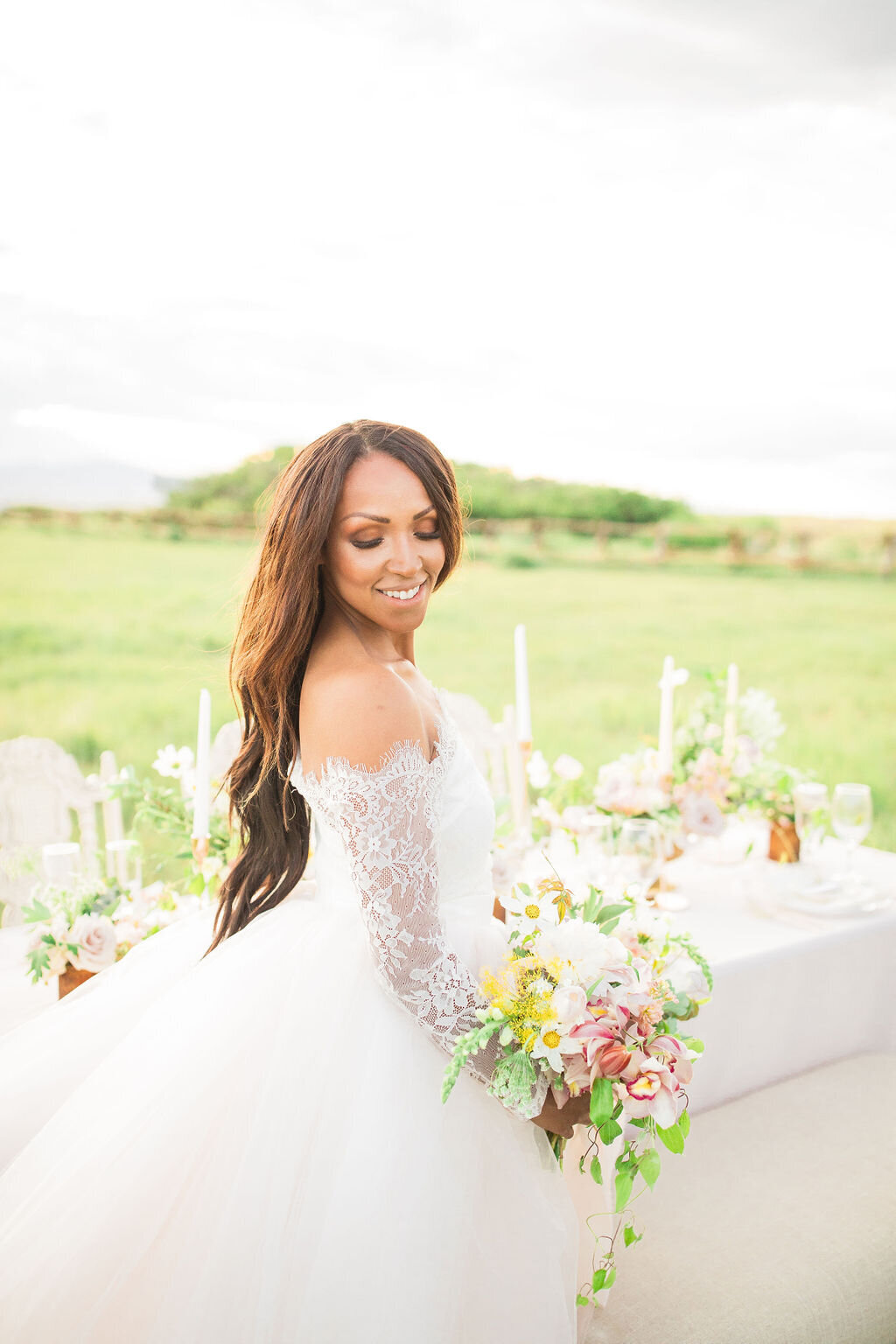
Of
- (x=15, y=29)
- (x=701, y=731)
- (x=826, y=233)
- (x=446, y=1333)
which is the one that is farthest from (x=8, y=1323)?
(x=826, y=233)

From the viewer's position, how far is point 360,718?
4.43 ft

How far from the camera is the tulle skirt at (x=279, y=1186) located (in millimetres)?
1179

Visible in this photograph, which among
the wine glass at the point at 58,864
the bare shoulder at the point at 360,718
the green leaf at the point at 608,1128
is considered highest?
the bare shoulder at the point at 360,718

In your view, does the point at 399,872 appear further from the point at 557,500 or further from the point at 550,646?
the point at 550,646

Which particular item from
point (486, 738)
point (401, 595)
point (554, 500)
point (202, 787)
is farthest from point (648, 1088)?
point (554, 500)

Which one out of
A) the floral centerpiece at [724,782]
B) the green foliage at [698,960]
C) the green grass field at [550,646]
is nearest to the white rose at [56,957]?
the green foliage at [698,960]

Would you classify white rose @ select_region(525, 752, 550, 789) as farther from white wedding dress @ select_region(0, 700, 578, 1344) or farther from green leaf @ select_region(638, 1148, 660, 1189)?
green leaf @ select_region(638, 1148, 660, 1189)

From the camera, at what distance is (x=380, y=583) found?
1462 mm

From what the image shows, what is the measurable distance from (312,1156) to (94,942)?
2.30 ft

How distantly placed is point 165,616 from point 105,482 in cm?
109

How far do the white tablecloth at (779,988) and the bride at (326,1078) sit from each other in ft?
2.42

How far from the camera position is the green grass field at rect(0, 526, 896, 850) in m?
6.47

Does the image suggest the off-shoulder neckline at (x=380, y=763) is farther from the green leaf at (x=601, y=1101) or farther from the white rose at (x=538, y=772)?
the white rose at (x=538, y=772)

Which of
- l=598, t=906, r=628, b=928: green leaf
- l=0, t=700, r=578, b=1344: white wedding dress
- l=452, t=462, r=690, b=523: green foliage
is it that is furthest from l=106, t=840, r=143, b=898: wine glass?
l=452, t=462, r=690, b=523: green foliage
